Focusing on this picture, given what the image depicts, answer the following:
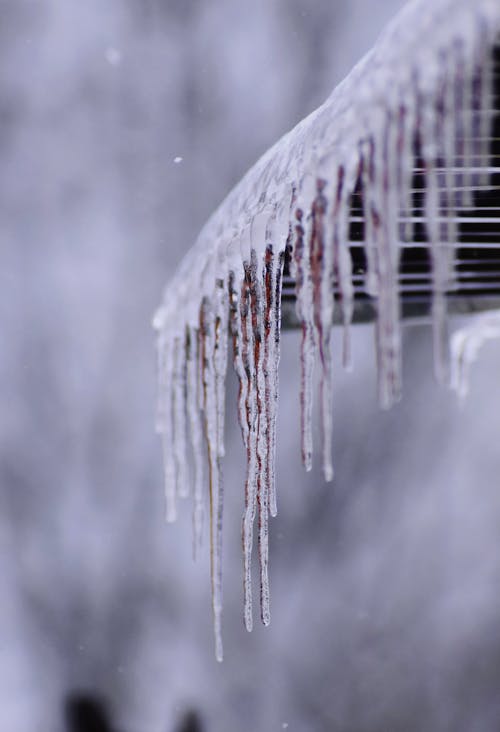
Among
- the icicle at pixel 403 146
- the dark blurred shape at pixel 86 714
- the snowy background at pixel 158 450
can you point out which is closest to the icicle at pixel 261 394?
the icicle at pixel 403 146

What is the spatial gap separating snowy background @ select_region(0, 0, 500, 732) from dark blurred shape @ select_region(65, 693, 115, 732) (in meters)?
0.08

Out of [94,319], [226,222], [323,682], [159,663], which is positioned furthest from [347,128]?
[323,682]

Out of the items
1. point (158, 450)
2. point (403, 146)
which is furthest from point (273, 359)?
point (158, 450)

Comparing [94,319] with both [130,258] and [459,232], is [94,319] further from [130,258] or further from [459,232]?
[459,232]

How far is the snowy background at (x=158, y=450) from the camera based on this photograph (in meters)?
4.80

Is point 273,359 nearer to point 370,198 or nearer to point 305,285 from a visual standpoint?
point 305,285

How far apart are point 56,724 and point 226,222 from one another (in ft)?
13.0

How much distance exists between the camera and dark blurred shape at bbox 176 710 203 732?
5359 millimetres

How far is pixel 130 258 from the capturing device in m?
4.94

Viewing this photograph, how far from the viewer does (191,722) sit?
5387 millimetres

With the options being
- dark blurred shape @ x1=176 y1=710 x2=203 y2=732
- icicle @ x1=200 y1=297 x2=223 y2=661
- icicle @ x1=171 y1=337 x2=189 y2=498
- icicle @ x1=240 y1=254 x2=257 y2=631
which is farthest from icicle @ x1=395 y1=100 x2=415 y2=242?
dark blurred shape @ x1=176 y1=710 x2=203 y2=732

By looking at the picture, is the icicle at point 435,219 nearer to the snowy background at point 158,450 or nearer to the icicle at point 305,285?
the icicle at point 305,285

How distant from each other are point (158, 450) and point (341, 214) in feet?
12.9

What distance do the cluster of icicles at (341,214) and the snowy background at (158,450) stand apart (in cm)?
272
